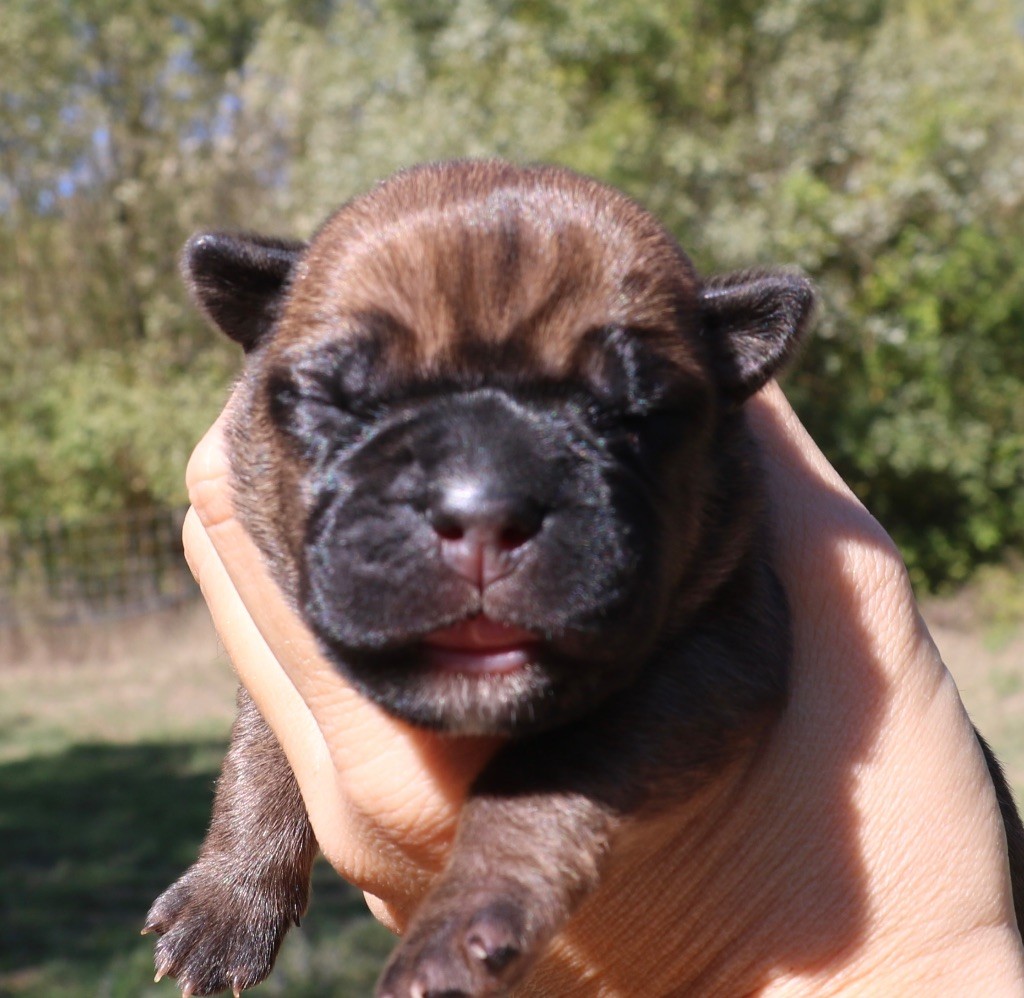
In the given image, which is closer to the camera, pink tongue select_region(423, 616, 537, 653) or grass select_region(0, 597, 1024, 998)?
pink tongue select_region(423, 616, 537, 653)

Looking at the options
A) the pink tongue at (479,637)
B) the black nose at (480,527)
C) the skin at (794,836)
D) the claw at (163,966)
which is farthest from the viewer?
the claw at (163,966)

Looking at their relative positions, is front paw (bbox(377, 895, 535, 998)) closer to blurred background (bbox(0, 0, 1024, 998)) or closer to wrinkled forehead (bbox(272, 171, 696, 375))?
wrinkled forehead (bbox(272, 171, 696, 375))

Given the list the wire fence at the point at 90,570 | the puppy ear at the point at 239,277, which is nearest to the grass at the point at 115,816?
the wire fence at the point at 90,570

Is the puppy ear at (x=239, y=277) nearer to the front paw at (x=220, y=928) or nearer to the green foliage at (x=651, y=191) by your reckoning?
the front paw at (x=220, y=928)

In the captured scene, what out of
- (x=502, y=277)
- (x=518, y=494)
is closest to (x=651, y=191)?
(x=502, y=277)

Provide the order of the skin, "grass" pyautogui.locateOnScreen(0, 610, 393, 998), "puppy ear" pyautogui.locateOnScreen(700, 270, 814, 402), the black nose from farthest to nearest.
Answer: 1. "grass" pyautogui.locateOnScreen(0, 610, 393, 998)
2. "puppy ear" pyautogui.locateOnScreen(700, 270, 814, 402)
3. the skin
4. the black nose

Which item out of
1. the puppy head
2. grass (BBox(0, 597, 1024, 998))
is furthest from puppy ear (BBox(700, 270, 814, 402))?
grass (BBox(0, 597, 1024, 998))

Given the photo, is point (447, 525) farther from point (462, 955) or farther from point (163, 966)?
point (163, 966)
